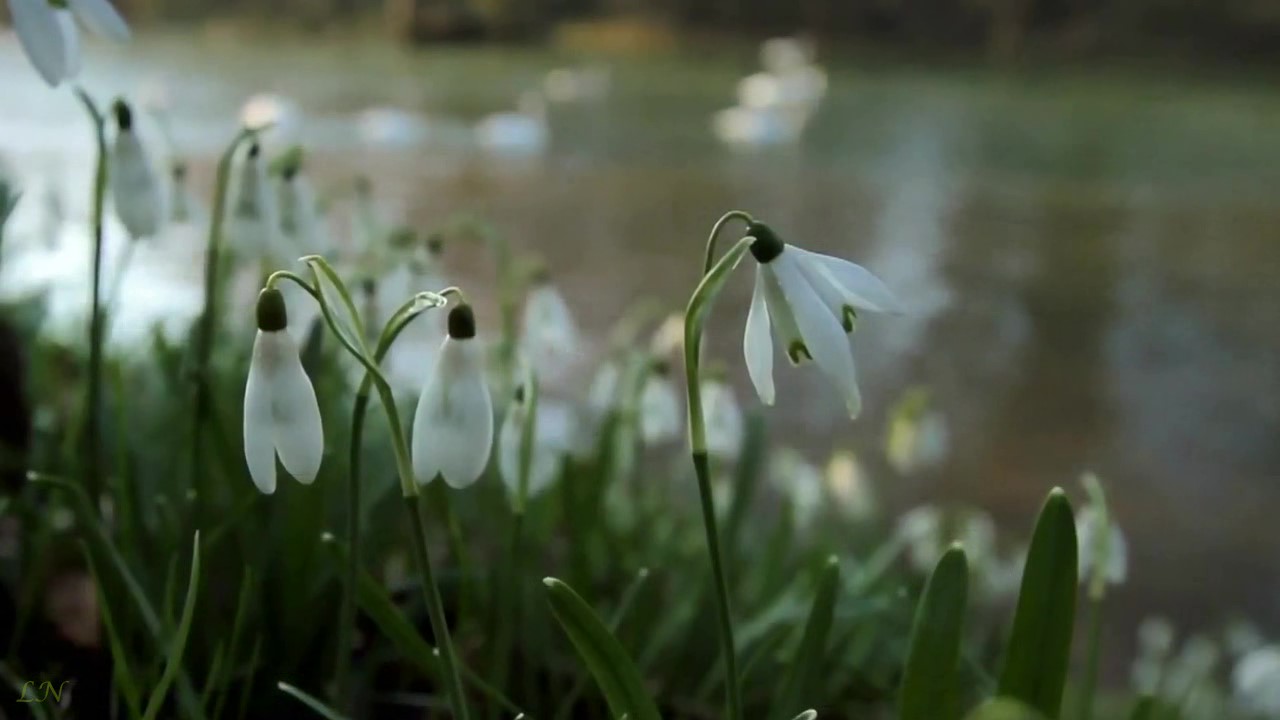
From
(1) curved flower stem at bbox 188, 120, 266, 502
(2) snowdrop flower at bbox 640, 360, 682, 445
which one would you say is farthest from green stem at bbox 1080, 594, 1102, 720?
(1) curved flower stem at bbox 188, 120, 266, 502

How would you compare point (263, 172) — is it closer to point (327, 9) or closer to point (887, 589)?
point (887, 589)

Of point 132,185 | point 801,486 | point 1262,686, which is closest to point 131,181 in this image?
point 132,185

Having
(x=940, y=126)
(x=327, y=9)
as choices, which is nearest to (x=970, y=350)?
(x=940, y=126)

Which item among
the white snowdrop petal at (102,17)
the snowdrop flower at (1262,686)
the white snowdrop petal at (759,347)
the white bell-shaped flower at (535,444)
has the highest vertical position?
the white snowdrop petal at (102,17)

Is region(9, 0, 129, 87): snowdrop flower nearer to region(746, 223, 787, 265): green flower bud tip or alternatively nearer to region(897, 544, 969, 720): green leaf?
region(746, 223, 787, 265): green flower bud tip

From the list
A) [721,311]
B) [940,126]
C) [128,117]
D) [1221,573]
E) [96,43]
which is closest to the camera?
[128,117]

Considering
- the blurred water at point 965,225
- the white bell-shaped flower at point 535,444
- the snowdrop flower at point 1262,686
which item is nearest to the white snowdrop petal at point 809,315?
the white bell-shaped flower at point 535,444

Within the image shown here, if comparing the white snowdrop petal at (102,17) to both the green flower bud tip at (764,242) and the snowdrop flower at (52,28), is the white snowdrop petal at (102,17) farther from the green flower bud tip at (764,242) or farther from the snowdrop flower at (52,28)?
the green flower bud tip at (764,242)
